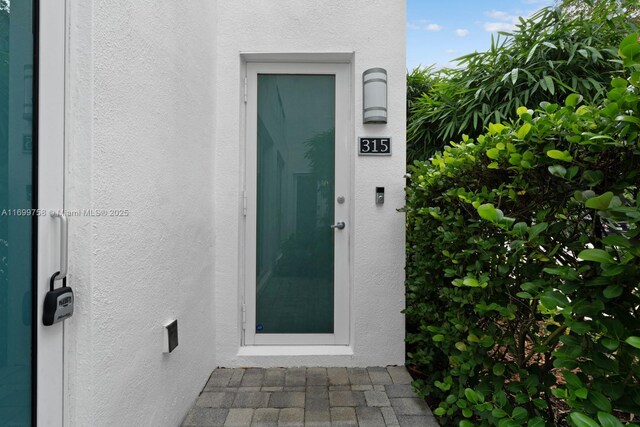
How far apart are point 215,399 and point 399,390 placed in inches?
46.5

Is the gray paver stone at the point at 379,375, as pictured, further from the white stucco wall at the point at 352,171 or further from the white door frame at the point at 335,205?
the white door frame at the point at 335,205

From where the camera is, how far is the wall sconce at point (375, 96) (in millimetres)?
2533

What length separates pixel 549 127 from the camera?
40.8 inches

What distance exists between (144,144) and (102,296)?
0.67 meters

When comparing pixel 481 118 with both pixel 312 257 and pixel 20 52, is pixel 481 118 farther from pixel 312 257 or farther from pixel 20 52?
pixel 20 52

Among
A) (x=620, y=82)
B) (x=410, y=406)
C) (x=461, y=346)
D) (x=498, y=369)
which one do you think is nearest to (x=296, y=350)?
(x=410, y=406)

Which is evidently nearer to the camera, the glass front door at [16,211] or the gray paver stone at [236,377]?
the glass front door at [16,211]

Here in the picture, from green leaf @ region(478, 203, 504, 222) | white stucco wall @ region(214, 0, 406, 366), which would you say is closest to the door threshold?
white stucco wall @ region(214, 0, 406, 366)

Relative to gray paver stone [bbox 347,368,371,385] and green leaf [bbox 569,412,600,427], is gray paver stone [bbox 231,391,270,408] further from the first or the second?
green leaf [bbox 569,412,600,427]

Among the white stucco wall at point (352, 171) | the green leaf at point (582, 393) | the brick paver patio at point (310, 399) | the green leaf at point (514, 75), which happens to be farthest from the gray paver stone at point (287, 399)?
the green leaf at point (514, 75)

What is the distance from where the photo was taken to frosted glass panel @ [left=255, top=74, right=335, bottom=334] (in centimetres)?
270

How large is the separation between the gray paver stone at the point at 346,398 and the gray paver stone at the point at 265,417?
35 cm

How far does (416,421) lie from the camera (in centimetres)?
192

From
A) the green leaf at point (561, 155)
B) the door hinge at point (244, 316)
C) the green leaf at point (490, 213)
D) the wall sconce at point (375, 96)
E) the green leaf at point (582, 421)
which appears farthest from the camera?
the door hinge at point (244, 316)
